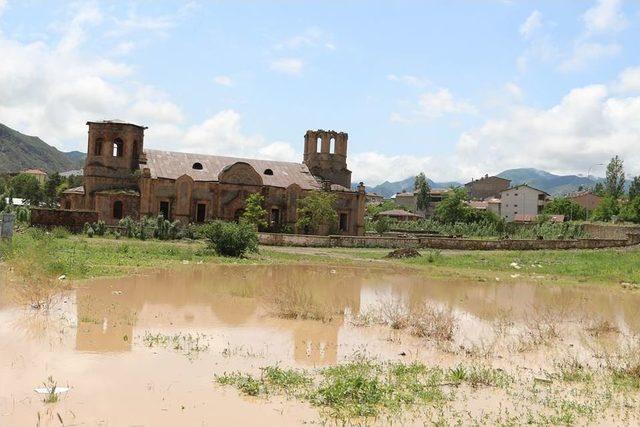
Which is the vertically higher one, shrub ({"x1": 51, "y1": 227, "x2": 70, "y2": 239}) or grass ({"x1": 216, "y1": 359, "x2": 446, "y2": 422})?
shrub ({"x1": 51, "y1": 227, "x2": 70, "y2": 239})

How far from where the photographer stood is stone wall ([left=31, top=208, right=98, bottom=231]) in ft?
120

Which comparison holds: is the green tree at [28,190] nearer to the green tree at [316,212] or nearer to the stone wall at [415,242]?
the green tree at [316,212]

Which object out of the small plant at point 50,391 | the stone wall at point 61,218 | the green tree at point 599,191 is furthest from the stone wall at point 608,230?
the small plant at point 50,391

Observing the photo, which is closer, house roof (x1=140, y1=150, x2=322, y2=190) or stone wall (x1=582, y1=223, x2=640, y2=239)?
house roof (x1=140, y1=150, x2=322, y2=190)

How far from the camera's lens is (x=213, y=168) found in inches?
1989

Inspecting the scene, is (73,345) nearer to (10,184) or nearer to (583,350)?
(583,350)

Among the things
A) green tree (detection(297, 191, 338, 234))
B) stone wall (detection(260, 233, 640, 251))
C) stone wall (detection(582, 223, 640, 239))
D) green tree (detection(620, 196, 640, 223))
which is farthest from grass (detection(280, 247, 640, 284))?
green tree (detection(620, 196, 640, 223))

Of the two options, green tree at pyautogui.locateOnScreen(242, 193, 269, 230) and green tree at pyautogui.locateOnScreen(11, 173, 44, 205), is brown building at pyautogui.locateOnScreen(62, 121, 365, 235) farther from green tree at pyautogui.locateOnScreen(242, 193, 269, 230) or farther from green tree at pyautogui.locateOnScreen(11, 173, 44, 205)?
green tree at pyautogui.locateOnScreen(11, 173, 44, 205)

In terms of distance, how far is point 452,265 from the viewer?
3198 centimetres

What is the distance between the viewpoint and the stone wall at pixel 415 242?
40.1 metres

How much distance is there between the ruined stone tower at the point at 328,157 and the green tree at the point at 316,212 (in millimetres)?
5876

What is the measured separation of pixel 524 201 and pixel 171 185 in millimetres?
74652

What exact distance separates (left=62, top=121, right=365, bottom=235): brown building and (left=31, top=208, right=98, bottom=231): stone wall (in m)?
5.38

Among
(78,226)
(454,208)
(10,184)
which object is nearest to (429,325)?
(78,226)
